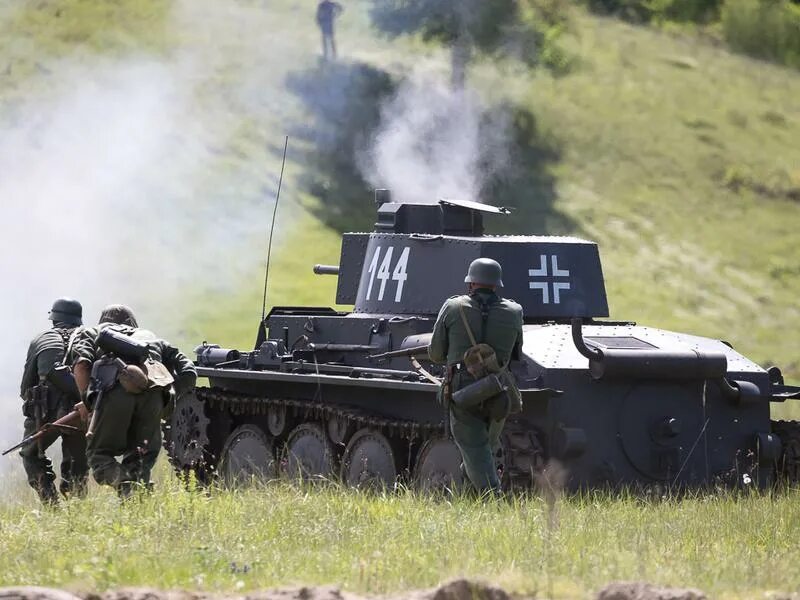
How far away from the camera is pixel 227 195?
35.8 metres

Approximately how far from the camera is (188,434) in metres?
16.7

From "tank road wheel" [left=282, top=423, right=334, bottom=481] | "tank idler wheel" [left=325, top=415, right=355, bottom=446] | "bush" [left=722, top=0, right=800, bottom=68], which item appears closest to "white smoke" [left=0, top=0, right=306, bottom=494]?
"tank road wheel" [left=282, top=423, right=334, bottom=481]

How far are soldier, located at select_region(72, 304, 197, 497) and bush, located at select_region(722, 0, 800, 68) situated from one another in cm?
4436

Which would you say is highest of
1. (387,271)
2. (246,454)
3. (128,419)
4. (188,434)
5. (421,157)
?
(421,157)

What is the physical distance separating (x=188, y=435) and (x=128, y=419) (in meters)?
5.39

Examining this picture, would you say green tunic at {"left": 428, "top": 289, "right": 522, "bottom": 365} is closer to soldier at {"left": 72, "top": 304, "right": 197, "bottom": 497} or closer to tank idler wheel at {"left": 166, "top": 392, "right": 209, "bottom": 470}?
soldier at {"left": 72, "top": 304, "right": 197, "bottom": 497}

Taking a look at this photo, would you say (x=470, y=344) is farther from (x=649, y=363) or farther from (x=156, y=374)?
(x=156, y=374)

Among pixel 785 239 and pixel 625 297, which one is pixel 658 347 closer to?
pixel 625 297

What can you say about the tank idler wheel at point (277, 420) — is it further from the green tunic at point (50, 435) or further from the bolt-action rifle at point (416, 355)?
the green tunic at point (50, 435)

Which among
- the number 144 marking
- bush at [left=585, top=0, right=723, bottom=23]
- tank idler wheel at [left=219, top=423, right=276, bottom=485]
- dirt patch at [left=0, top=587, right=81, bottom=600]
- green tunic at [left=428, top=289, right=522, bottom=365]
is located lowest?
tank idler wheel at [left=219, top=423, right=276, bottom=485]

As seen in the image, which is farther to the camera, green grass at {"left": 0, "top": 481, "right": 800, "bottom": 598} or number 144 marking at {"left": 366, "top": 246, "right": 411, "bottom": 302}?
number 144 marking at {"left": 366, "top": 246, "right": 411, "bottom": 302}

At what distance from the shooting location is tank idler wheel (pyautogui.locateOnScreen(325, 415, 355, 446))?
14.4 m

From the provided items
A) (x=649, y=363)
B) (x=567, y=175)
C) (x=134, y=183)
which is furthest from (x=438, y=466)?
(x=567, y=175)

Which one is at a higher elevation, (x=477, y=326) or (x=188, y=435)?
(x=477, y=326)
